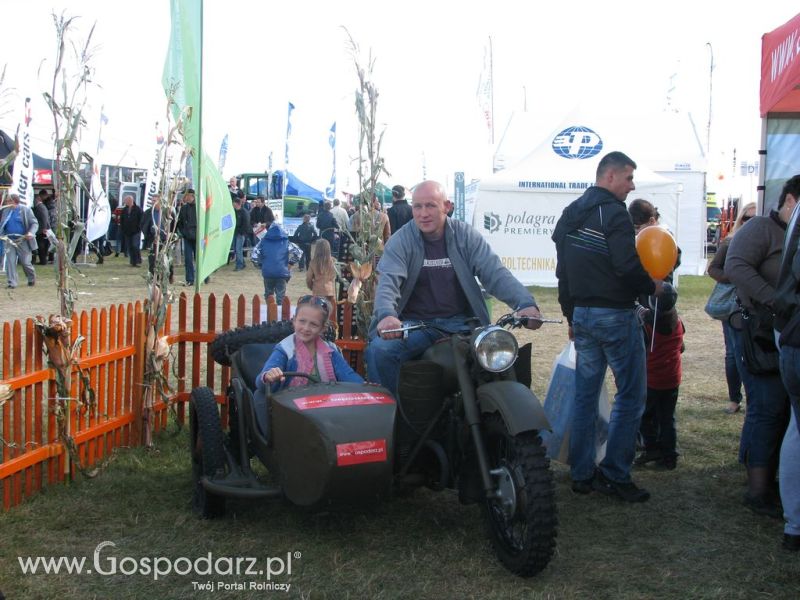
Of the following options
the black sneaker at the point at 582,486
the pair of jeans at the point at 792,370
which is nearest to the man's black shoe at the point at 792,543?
the pair of jeans at the point at 792,370

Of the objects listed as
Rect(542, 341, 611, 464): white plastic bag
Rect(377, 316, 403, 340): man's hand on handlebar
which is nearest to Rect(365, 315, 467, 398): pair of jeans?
Rect(377, 316, 403, 340): man's hand on handlebar

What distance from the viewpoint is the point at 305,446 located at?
12.1ft

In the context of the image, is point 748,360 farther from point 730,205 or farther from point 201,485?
point 730,205

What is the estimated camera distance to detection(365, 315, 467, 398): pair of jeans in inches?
165

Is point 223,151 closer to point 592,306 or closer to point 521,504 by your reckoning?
point 592,306

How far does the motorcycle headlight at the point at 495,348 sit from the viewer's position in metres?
3.60

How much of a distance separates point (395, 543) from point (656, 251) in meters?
2.15

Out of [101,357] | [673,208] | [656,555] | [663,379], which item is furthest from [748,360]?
[673,208]

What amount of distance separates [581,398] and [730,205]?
31.4 m

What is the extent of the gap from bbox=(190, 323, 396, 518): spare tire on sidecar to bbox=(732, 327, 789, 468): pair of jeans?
207cm

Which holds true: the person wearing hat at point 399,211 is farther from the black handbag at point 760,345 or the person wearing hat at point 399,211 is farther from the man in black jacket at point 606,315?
the black handbag at point 760,345

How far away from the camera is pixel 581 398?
186 inches

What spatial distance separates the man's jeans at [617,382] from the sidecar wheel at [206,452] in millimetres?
2017

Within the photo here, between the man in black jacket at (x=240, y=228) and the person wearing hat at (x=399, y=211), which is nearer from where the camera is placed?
the person wearing hat at (x=399, y=211)
